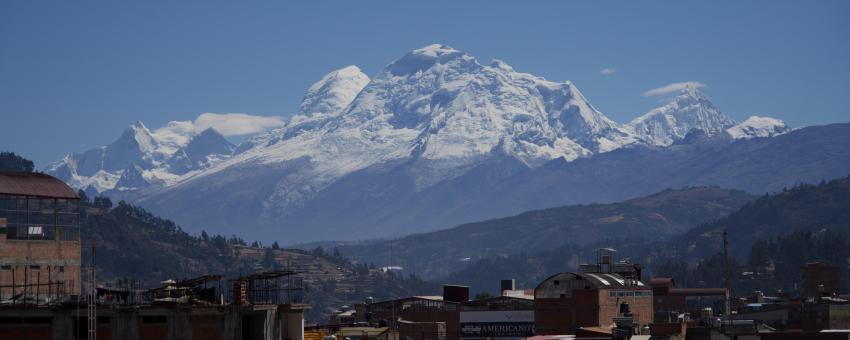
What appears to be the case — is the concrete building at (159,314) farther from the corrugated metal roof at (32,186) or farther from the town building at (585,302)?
the town building at (585,302)

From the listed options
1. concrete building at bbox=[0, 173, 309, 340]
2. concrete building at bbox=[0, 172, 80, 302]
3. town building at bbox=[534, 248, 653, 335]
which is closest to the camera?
concrete building at bbox=[0, 173, 309, 340]

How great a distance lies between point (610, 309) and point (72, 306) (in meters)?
84.4

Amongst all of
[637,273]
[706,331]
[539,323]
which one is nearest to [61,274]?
[706,331]

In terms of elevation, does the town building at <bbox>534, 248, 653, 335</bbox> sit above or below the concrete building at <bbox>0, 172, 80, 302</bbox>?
below

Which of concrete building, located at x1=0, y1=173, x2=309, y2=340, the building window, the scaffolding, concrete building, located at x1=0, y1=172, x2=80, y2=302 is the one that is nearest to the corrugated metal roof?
concrete building, located at x1=0, y1=172, x2=80, y2=302

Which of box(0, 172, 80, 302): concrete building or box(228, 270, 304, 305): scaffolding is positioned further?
box(0, 172, 80, 302): concrete building

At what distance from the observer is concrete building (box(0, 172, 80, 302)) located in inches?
4348

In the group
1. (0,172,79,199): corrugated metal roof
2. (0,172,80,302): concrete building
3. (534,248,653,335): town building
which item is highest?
(0,172,79,199): corrugated metal roof

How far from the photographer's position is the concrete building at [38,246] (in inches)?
4348

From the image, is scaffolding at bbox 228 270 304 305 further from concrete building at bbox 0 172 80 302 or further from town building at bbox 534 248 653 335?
town building at bbox 534 248 653 335

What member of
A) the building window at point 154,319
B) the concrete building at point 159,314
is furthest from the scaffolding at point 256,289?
the building window at point 154,319

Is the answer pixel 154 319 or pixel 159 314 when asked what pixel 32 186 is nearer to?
pixel 154 319

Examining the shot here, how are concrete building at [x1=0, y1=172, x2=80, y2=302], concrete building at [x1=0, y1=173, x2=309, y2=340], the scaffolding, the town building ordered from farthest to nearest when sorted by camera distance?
1. the town building
2. concrete building at [x1=0, y1=172, x2=80, y2=302]
3. the scaffolding
4. concrete building at [x1=0, y1=173, x2=309, y2=340]

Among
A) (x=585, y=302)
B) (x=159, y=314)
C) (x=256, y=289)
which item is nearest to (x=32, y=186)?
(x=256, y=289)
